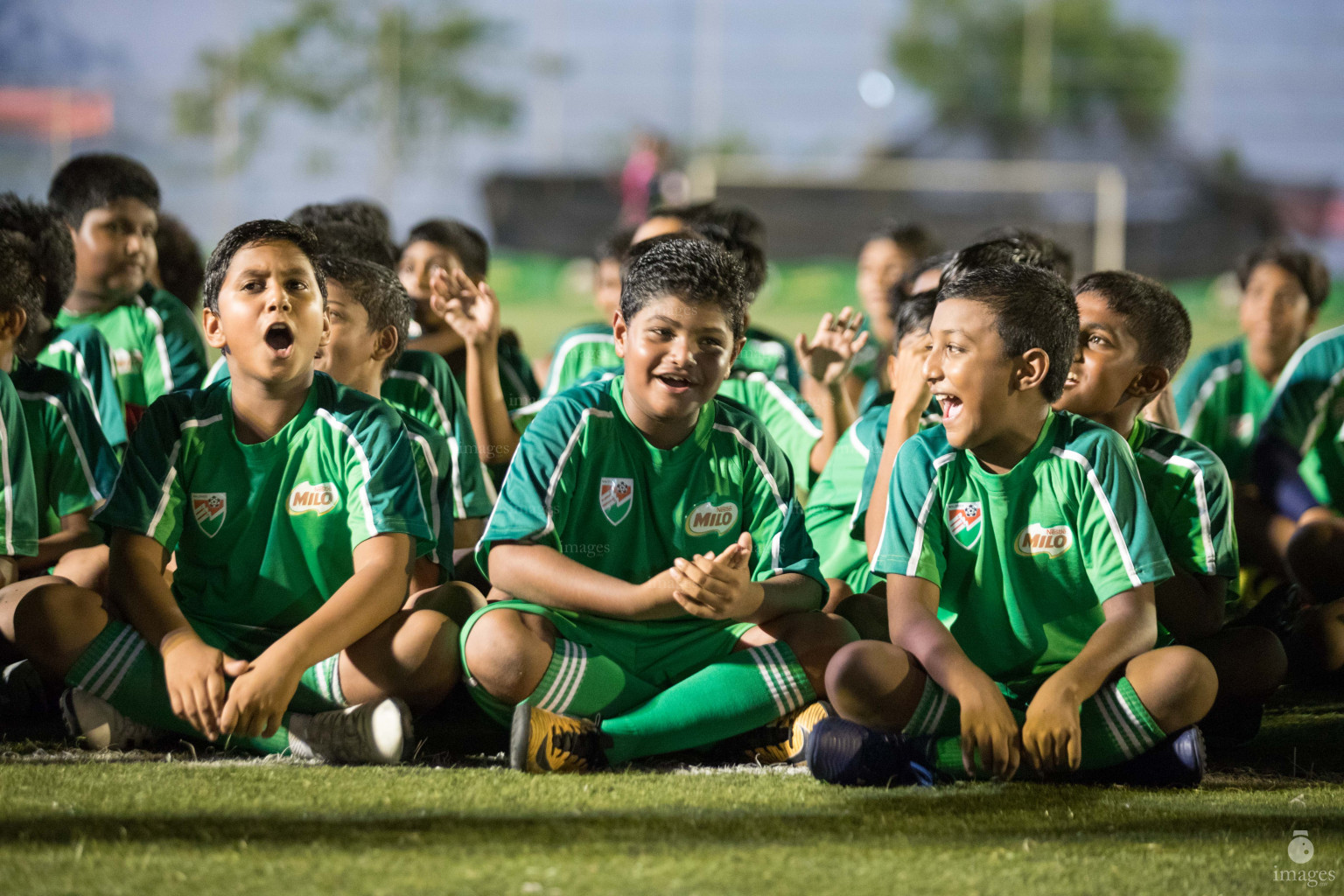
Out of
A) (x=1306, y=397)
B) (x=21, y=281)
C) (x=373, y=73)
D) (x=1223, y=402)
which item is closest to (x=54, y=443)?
(x=21, y=281)

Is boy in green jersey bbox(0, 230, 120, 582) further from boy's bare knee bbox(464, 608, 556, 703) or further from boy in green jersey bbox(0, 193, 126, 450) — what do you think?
boy's bare knee bbox(464, 608, 556, 703)

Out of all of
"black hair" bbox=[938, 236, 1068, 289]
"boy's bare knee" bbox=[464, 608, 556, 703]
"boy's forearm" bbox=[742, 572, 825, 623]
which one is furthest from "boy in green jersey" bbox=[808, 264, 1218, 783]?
"black hair" bbox=[938, 236, 1068, 289]

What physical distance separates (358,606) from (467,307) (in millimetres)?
1159

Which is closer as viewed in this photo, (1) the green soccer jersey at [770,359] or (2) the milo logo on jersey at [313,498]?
(2) the milo logo on jersey at [313,498]

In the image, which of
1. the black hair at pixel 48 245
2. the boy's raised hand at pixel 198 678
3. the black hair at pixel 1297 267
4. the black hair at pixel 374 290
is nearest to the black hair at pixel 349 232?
the black hair at pixel 374 290

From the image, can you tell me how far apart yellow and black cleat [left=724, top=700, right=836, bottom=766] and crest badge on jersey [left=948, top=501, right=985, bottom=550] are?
0.36 m

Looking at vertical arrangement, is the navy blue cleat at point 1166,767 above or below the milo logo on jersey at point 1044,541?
below

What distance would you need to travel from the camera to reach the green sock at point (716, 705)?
2.18 meters

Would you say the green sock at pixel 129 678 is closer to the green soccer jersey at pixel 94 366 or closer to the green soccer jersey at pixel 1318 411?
the green soccer jersey at pixel 94 366

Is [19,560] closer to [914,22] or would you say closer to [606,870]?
[606,870]

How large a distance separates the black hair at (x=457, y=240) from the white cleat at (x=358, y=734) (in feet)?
5.62

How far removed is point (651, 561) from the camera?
7.70 ft

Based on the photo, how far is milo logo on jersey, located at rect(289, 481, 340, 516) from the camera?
7.57 feet

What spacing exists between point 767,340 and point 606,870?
2.11 metres
